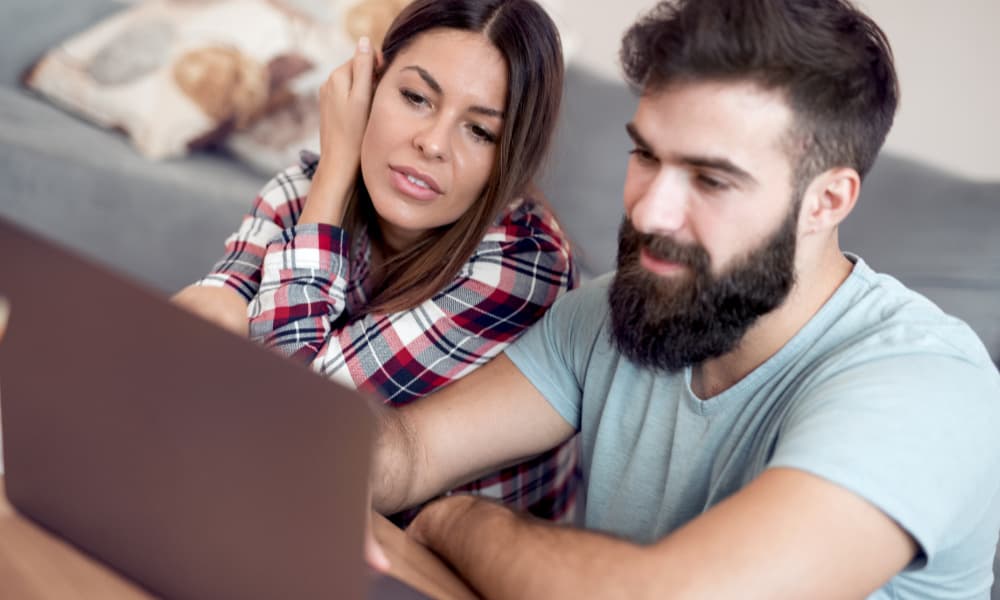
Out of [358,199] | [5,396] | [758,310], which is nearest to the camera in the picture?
[5,396]

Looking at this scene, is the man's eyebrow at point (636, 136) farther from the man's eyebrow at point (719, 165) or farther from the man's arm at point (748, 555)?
the man's arm at point (748, 555)

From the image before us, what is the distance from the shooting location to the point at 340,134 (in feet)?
4.99

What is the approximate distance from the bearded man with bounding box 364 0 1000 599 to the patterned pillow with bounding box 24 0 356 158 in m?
1.75

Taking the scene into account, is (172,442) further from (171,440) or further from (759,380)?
(759,380)

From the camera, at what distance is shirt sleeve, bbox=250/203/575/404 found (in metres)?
1.40

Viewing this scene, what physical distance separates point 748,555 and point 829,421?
0.50 ft

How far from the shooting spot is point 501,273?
144cm

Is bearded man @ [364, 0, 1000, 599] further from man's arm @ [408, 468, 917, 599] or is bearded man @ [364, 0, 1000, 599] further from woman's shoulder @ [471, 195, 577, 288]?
woman's shoulder @ [471, 195, 577, 288]

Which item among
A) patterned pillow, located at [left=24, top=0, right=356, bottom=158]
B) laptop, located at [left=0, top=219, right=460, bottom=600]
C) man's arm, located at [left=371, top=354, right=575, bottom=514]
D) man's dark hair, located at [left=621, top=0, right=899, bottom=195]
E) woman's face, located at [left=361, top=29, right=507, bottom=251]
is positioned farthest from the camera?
patterned pillow, located at [left=24, top=0, right=356, bottom=158]

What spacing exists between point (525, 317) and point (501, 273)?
0.23 ft

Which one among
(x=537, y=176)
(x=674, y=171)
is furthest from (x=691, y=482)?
(x=537, y=176)

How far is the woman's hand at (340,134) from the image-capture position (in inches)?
58.4

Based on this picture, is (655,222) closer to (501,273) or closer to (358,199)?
(501,273)

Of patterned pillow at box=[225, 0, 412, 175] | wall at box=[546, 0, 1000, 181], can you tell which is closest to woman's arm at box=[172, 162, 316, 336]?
wall at box=[546, 0, 1000, 181]
